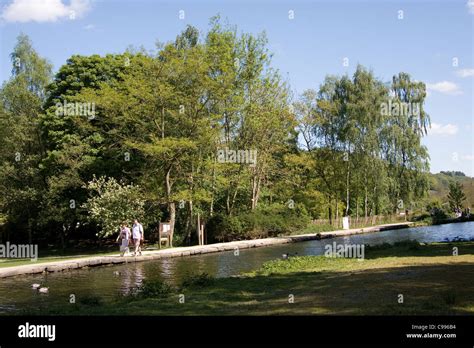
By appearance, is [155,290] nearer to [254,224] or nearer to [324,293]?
[324,293]

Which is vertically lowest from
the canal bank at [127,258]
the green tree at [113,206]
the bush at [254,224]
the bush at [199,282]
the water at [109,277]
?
the water at [109,277]

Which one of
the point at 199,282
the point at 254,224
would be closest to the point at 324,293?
the point at 199,282

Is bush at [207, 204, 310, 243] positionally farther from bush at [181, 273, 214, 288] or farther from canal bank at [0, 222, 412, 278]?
bush at [181, 273, 214, 288]

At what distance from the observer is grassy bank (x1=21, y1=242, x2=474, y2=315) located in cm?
910

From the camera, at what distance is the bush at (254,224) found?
37.2 metres

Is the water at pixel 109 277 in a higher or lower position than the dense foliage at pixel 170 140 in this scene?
lower

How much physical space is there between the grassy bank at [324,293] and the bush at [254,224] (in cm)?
2015

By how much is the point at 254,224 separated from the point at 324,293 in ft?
89.8

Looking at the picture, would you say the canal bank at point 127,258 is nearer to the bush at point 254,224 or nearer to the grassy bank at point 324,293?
the bush at point 254,224

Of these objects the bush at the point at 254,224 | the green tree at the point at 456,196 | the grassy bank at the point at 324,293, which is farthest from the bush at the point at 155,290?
the green tree at the point at 456,196

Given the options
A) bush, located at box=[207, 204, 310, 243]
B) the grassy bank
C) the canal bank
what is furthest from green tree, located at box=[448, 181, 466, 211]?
the grassy bank

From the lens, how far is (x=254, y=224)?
126 ft

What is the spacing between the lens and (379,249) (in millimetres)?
22828
